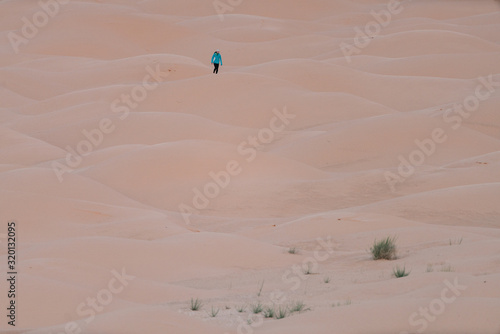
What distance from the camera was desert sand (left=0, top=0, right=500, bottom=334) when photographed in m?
6.61

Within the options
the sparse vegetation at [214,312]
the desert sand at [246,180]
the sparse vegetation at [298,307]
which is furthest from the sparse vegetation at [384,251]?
the sparse vegetation at [214,312]

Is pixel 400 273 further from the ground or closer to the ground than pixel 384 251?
closer to the ground

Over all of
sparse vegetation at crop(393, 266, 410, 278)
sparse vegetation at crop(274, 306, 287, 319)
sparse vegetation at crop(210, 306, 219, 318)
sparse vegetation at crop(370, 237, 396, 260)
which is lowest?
sparse vegetation at crop(210, 306, 219, 318)

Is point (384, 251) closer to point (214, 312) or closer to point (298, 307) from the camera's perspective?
point (298, 307)

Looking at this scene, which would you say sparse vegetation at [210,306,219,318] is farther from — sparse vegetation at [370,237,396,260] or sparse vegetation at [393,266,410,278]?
sparse vegetation at [370,237,396,260]

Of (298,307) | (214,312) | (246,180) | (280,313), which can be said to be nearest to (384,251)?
(298,307)

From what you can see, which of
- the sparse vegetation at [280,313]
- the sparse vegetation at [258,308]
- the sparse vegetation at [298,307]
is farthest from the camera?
the sparse vegetation at [258,308]

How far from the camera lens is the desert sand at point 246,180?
21.7 ft

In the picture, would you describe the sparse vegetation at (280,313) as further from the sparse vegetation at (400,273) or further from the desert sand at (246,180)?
the sparse vegetation at (400,273)

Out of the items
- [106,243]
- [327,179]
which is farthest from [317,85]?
[106,243]

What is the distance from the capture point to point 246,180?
17.6 metres

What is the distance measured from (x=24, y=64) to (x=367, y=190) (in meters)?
26.8

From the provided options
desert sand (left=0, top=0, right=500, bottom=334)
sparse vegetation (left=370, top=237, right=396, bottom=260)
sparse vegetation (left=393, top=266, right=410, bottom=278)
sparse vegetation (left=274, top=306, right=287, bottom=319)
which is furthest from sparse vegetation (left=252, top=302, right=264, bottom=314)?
sparse vegetation (left=370, top=237, right=396, bottom=260)

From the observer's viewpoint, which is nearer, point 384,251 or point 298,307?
point 298,307
